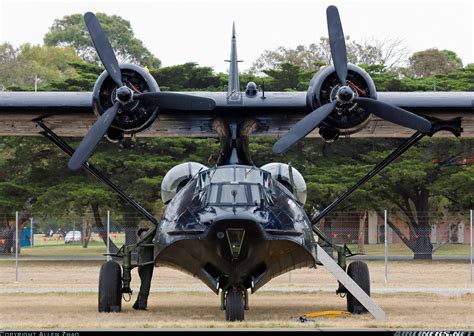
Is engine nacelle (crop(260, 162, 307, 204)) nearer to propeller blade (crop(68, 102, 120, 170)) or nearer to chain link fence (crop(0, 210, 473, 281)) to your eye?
propeller blade (crop(68, 102, 120, 170))

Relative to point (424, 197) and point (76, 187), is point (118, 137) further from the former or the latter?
point (424, 197)

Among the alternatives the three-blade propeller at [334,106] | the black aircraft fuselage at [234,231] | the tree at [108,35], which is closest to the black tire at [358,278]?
the black aircraft fuselage at [234,231]

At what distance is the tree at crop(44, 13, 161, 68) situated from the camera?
88.1 m

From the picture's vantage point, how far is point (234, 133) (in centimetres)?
1684

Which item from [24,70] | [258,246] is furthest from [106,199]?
[24,70]

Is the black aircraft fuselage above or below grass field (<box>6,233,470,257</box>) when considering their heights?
above

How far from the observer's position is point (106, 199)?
41.1 metres

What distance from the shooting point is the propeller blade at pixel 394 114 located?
50.4ft

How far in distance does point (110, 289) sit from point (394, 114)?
5.89 metres

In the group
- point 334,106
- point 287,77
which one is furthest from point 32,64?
point 334,106

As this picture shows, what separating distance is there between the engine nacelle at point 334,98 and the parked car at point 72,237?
86.8 ft

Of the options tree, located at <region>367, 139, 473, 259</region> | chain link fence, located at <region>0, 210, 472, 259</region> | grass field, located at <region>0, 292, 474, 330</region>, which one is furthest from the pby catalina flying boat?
tree, located at <region>367, 139, 473, 259</region>

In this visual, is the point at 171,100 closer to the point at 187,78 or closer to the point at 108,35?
the point at 187,78

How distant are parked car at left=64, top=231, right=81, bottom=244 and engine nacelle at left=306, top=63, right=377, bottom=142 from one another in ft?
86.8
